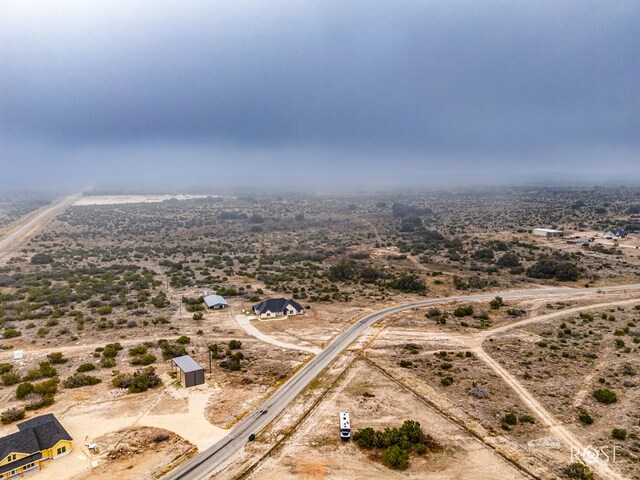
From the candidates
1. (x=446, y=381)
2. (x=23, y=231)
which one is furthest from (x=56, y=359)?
(x=23, y=231)

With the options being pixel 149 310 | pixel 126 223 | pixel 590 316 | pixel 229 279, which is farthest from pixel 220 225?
pixel 590 316

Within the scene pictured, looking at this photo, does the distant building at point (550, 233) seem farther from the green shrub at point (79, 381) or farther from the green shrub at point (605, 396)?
the green shrub at point (79, 381)

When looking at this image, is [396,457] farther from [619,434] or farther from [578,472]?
[619,434]

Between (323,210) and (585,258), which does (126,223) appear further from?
(585,258)

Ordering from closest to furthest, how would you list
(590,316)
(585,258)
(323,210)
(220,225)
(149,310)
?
(590,316) < (149,310) < (585,258) < (220,225) < (323,210)

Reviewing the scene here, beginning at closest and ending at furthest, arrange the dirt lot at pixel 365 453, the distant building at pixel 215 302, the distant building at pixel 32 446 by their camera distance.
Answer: the distant building at pixel 32 446, the dirt lot at pixel 365 453, the distant building at pixel 215 302

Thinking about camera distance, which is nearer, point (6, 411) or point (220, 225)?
point (6, 411)

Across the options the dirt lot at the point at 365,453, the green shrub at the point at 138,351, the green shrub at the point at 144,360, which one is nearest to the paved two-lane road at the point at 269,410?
the dirt lot at the point at 365,453
